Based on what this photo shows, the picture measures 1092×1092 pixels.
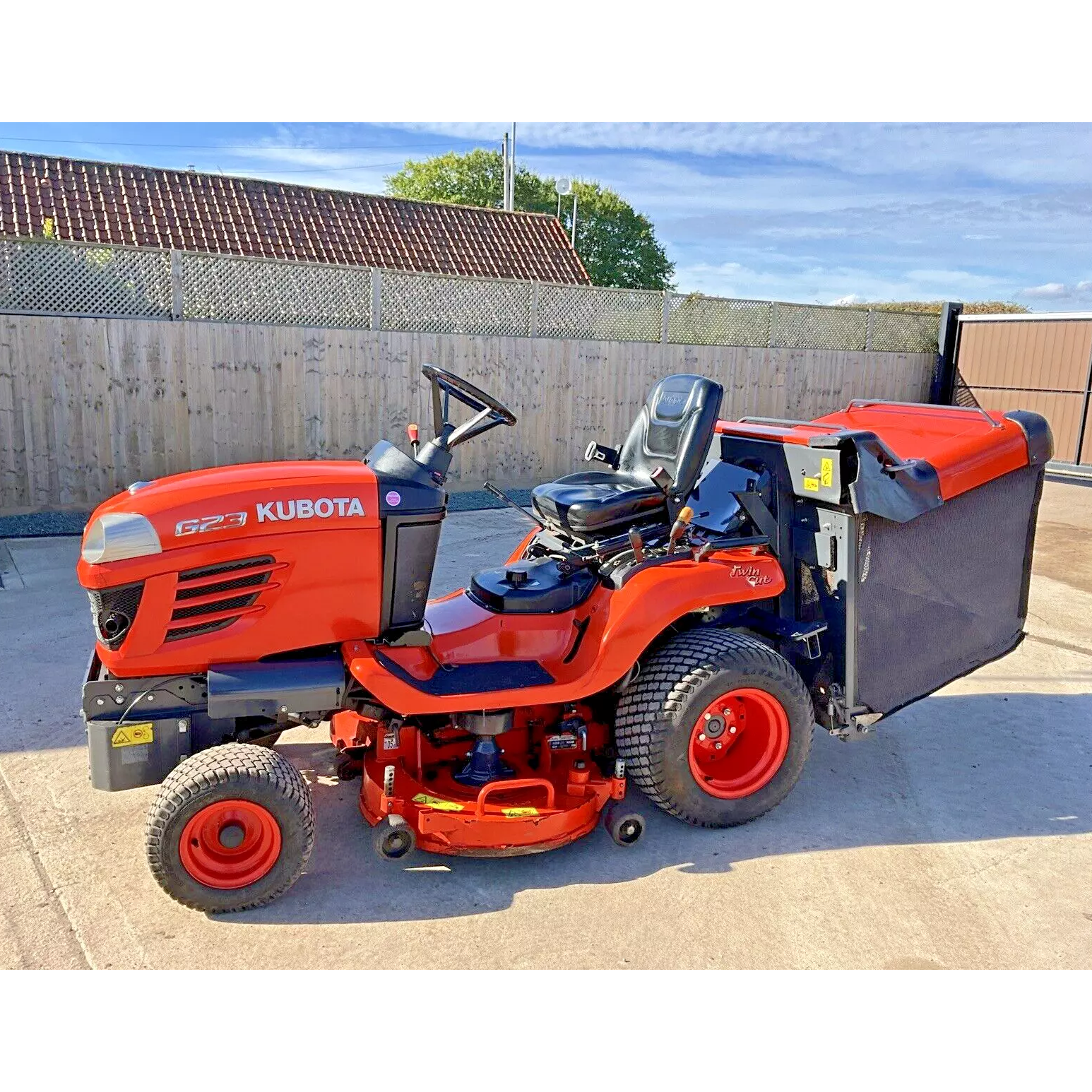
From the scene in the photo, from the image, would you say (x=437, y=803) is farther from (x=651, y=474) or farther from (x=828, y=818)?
(x=651, y=474)

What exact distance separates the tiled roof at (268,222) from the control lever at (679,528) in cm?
1092

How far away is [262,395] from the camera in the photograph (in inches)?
353

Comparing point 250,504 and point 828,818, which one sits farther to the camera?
point 828,818

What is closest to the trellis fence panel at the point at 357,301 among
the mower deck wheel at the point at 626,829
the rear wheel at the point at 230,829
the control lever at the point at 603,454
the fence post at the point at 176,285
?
the fence post at the point at 176,285

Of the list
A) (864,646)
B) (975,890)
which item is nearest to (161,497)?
(864,646)

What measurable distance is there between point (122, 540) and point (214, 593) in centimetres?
29

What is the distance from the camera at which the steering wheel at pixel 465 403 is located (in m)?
3.05

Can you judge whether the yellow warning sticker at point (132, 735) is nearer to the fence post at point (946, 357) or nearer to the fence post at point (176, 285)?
the fence post at point (176, 285)

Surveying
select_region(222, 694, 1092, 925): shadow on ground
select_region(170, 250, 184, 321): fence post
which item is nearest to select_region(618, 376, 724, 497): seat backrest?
select_region(222, 694, 1092, 925): shadow on ground

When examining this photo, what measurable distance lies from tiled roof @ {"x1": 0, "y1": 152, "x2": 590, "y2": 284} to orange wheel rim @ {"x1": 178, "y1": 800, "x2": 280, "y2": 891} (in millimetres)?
11269

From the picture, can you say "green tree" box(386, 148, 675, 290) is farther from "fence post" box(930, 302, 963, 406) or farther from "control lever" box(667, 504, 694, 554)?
"control lever" box(667, 504, 694, 554)

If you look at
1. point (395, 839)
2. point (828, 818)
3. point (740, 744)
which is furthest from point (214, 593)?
point (828, 818)

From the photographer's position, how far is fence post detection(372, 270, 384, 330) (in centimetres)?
946

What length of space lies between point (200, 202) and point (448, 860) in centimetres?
1368
